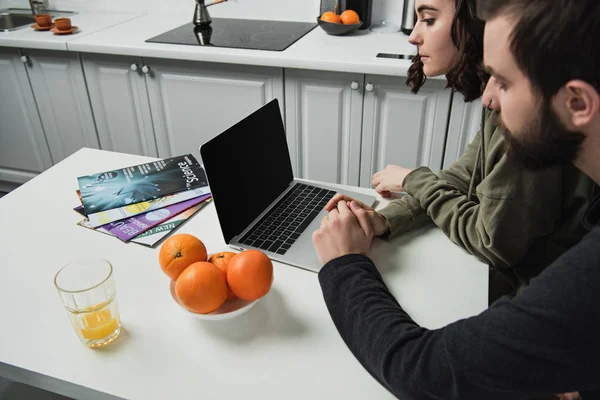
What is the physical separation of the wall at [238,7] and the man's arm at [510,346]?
6.74 feet

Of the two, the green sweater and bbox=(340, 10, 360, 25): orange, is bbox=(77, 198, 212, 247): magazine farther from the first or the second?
bbox=(340, 10, 360, 25): orange

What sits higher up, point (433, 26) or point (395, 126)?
point (433, 26)

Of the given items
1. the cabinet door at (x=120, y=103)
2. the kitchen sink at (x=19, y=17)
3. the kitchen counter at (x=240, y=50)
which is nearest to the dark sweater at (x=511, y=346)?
the kitchen counter at (x=240, y=50)

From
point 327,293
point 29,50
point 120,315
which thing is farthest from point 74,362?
point 29,50

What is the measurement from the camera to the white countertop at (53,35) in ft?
7.41

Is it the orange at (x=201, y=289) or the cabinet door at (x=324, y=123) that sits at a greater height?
the orange at (x=201, y=289)

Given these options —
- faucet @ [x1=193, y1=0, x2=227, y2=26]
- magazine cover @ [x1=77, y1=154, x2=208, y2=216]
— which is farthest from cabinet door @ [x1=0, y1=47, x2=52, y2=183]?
magazine cover @ [x1=77, y1=154, x2=208, y2=216]

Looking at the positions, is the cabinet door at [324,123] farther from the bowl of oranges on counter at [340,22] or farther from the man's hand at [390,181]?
the man's hand at [390,181]

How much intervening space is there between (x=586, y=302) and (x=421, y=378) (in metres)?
0.22

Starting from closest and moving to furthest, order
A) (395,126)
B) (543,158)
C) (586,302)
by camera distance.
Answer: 1. (586,302)
2. (543,158)
3. (395,126)

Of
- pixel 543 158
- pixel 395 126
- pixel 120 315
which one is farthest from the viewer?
pixel 395 126

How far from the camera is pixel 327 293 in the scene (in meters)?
0.79

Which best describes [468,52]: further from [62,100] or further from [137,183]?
[62,100]

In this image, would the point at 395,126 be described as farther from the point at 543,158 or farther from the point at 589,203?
the point at 543,158
